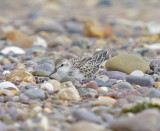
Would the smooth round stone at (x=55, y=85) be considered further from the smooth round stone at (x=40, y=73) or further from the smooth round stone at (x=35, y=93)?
the smooth round stone at (x=40, y=73)

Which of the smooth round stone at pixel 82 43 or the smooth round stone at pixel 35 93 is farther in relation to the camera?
the smooth round stone at pixel 82 43

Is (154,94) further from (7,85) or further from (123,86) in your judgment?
(7,85)

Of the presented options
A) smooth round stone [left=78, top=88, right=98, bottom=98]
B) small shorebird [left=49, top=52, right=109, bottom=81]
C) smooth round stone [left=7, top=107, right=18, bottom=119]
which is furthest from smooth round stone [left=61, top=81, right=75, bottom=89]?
smooth round stone [left=7, top=107, right=18, bottom=119]

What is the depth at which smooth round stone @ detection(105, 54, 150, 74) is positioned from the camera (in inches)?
276

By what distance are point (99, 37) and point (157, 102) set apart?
9.39 meters

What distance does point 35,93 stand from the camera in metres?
5.30

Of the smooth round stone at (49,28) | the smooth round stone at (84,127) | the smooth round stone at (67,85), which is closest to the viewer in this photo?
the smooth round stone at (84,127)

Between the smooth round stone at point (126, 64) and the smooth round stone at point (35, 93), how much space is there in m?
2.18

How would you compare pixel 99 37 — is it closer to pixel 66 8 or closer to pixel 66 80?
pixel 66 80

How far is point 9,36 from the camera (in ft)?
39.9

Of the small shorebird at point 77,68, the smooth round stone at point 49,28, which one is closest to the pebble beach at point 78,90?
the small shorebird at point 77,68

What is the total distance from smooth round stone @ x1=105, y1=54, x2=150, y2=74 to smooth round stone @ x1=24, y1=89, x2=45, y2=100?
218 cm

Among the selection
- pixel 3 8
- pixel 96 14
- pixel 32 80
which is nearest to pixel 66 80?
pixel 32 80

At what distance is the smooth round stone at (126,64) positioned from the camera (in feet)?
23.0
